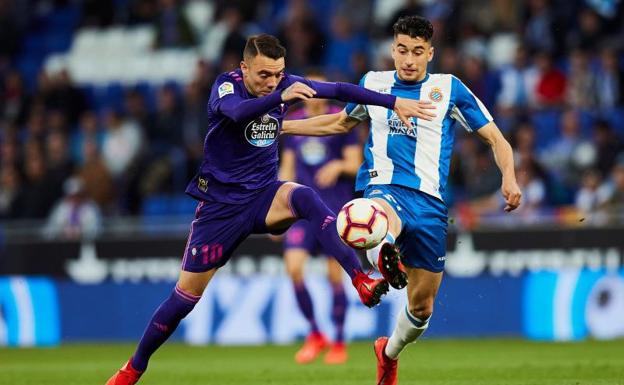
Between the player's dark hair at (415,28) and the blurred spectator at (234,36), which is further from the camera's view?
the blurred spectator at (234,36)

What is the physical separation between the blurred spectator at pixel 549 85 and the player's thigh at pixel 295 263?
15.5ft

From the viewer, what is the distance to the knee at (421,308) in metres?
7.71

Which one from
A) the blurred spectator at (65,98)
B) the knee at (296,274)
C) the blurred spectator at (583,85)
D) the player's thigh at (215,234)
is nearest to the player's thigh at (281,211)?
the player's thigh at (215,234)

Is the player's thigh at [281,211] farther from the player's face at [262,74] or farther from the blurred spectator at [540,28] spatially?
the blurred spectator at [540,28]

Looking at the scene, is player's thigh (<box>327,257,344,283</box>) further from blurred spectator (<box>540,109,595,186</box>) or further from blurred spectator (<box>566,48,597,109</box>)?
blurred spectator (<box>566,48,597,109</box>)

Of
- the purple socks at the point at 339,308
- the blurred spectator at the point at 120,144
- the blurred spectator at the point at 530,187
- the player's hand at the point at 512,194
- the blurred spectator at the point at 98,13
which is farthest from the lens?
the blurred spectator at the point at 98,13

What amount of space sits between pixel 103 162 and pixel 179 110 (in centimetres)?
122

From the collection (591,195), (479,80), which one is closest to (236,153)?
(591,195)

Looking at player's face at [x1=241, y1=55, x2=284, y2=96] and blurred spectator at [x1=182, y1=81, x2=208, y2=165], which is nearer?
player's face at [x1=241, y1=55, x2=284, y2=96]

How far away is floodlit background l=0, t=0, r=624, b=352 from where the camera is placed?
1302 centimetres

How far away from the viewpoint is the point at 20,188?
54.4ft

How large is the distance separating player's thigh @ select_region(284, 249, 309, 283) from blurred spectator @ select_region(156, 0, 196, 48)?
26.1 feet

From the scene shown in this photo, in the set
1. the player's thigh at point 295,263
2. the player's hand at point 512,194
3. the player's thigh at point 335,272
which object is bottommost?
the player's thigh at point 335,272

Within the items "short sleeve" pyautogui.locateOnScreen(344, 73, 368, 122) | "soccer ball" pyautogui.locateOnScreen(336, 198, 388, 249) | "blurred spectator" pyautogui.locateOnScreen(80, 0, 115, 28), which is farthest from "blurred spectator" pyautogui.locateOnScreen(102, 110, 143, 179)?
"soccer ball" pyautogui.locateOnScreen(336, 198, 388, 249)
